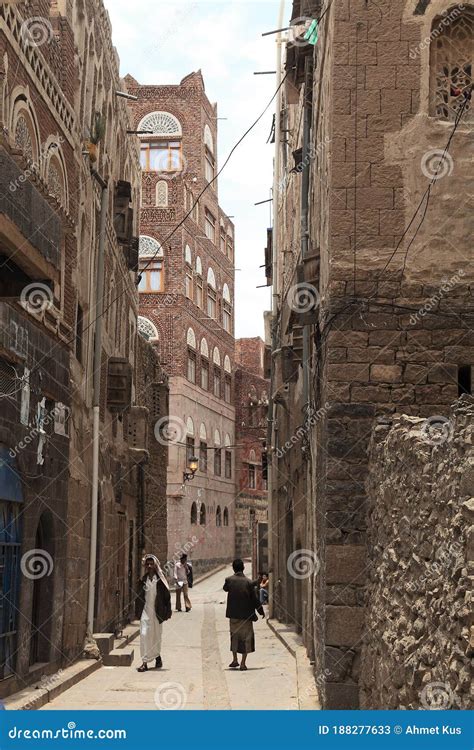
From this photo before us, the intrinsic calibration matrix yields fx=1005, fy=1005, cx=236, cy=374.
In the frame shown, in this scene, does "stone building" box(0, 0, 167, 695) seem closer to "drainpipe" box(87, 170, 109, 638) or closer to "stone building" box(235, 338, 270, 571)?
"drainpipe" box(87, 170, 109, 638)

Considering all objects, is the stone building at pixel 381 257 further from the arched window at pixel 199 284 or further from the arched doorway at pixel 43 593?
the arched window at pixel 199 284

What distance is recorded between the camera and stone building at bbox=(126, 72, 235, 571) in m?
39.5

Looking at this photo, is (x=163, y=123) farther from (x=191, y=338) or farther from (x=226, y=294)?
(x=191, y=338)

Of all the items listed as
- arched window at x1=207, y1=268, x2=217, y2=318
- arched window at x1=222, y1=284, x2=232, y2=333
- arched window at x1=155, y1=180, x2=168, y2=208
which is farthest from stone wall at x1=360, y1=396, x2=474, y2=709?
arched window at x1=222, y1=284, x2=232, y2=333

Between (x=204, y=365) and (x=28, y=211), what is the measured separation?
37.0 m

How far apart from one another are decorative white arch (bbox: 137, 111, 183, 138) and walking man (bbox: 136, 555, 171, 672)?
111ft

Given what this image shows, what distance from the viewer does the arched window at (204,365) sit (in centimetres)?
4366

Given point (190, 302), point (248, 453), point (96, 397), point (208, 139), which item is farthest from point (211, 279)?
point (96, 397)


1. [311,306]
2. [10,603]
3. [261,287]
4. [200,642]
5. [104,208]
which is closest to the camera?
[10,603]

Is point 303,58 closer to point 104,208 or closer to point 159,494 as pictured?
point 104,208

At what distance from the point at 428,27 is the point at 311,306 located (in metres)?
2.81

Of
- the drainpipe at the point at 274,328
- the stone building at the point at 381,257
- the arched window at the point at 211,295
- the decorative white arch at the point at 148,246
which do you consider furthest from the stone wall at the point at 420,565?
the arched window at the point at 211,295

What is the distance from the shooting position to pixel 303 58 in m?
12.5

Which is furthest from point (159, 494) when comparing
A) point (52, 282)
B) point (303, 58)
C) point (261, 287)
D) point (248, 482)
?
point (248, 482)
